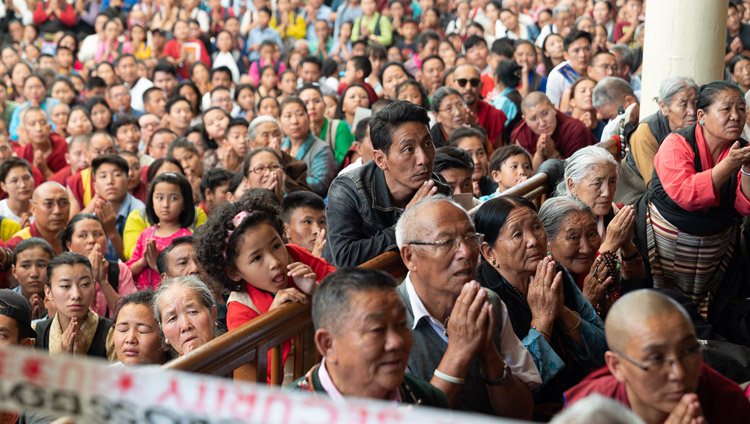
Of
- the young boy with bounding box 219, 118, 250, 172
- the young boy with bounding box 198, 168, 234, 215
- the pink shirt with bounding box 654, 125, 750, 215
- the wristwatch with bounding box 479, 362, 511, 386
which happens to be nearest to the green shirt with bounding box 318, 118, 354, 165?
the young boy with bounding box 219, 118, 250, 172

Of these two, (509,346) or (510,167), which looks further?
(510,167)

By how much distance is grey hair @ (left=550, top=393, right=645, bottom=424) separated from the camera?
1.35 metres

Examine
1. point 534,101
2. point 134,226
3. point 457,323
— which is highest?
point 534,101

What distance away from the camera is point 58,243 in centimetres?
566

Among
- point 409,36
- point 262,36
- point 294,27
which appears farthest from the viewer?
point 294,27

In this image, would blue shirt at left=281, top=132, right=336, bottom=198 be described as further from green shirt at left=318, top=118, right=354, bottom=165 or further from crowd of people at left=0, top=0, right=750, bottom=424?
green shirt at left=318, top=118, right=354, bottom=165

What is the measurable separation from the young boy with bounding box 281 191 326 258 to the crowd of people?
1 centimetres

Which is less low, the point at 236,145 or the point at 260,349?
the point at 236,145

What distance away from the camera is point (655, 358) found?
6.75 feet

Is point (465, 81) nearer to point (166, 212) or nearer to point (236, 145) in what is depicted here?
point (236, 145)

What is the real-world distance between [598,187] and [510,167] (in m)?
0.98

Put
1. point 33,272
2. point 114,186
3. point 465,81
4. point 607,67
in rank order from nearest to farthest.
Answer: point 33,272, point 114,186, point 465,81, point 607,67

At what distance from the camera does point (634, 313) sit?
209cm

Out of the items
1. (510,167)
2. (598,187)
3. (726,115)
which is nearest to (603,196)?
(598,187)
